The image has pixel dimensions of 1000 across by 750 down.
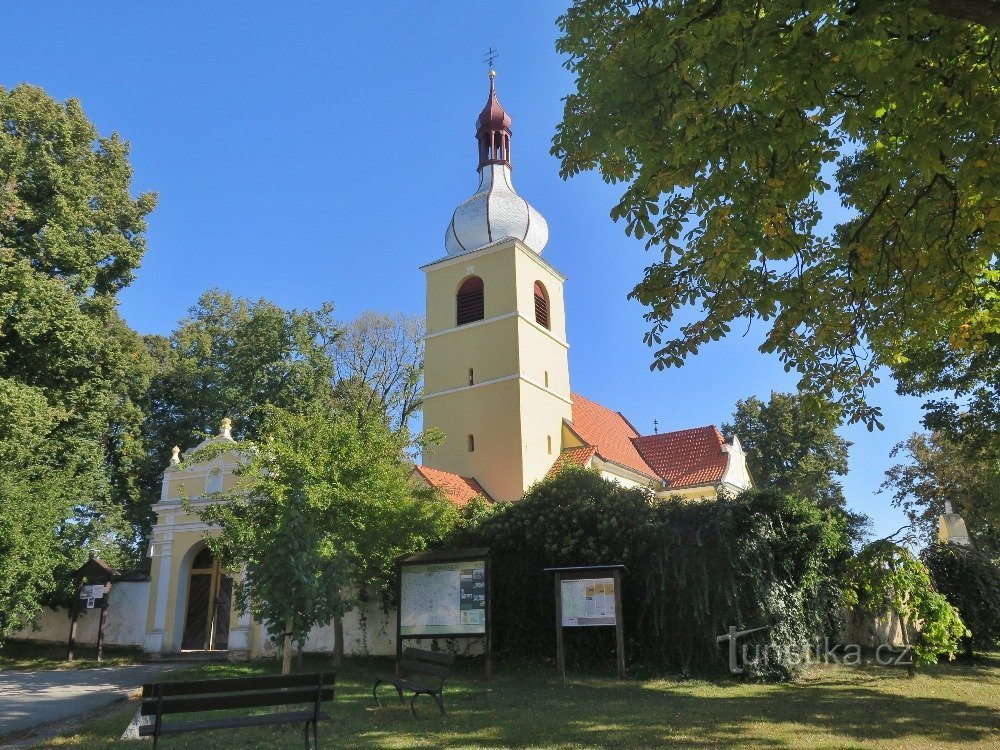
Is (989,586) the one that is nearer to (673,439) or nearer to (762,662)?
(762,662)

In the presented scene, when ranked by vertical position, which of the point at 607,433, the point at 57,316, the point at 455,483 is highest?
the point at 57,316

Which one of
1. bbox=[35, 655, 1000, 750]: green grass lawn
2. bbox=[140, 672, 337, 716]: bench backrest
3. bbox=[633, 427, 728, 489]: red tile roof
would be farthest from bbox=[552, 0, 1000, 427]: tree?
bbox=[633, 427, 728, 489]: red tile roof

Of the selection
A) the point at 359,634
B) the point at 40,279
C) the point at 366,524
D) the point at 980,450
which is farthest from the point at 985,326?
the point at 40,279

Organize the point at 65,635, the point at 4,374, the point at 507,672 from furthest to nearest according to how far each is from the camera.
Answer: the point at 65,635
the point at 4,374
the point at 507,672

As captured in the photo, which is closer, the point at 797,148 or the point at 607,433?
the point at 797,148

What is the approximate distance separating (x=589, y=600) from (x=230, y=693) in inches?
311

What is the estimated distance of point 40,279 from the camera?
68.4ft

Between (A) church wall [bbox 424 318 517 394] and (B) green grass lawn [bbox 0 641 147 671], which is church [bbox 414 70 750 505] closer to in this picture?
(A) church wall [bbox 424 318 517 394]

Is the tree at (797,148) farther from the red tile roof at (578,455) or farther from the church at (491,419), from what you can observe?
the red tile roof at (578,455)

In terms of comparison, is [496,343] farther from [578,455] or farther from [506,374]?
[578,455]

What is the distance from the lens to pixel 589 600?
46.5 feet

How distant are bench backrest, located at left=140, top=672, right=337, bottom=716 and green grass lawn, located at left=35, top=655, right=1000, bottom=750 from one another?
622 millimetres

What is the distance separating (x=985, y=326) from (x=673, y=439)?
83.0ft

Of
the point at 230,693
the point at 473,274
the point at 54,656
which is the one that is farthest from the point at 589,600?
the point at 473,274
